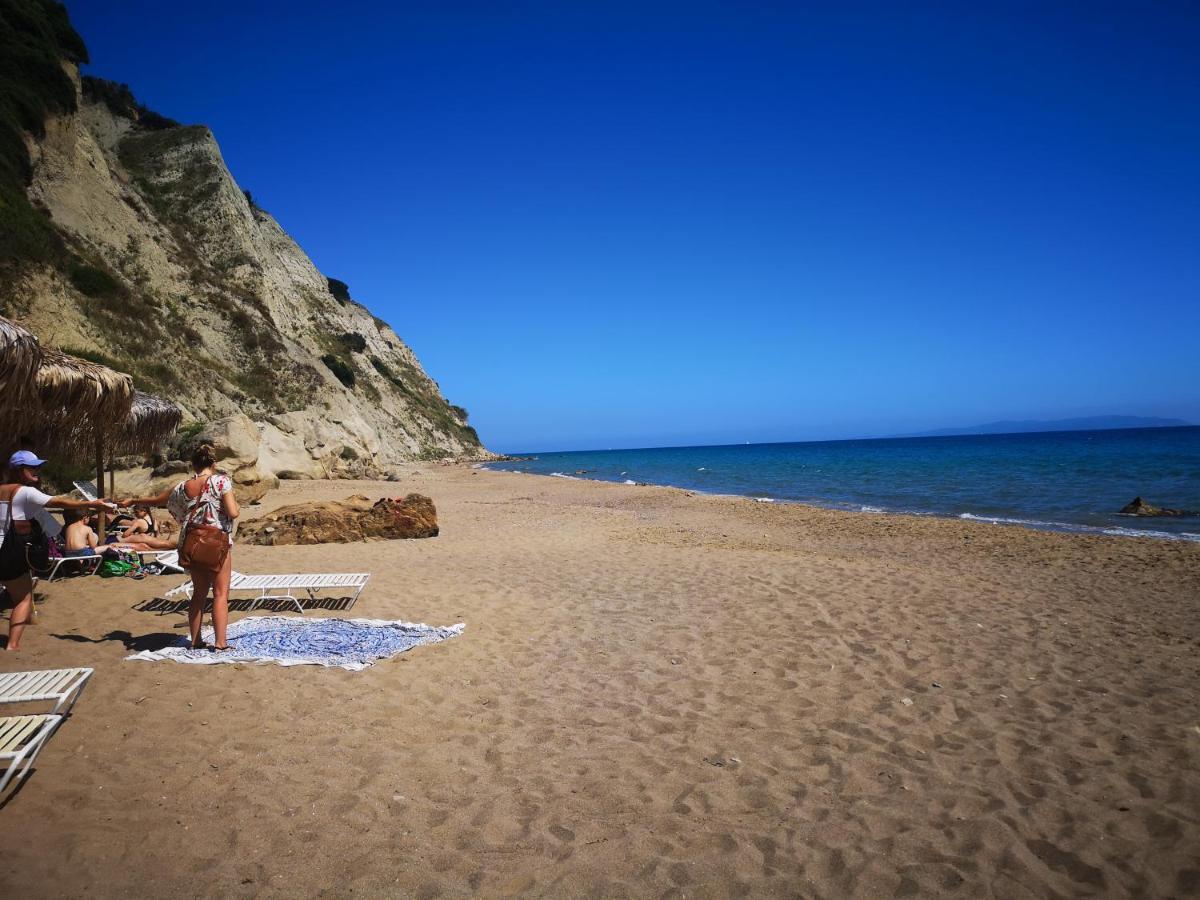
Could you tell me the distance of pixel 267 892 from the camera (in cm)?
269

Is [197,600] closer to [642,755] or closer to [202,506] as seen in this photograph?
[202,506]

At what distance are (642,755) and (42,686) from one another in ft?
12.2

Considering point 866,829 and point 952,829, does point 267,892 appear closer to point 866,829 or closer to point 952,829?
point 866,829

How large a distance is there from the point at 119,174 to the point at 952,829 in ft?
160

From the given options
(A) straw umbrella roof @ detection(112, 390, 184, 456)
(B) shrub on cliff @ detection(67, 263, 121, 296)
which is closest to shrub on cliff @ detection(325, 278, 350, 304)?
(B) shrub on cliff @ detection(67, 263, 121, 296)

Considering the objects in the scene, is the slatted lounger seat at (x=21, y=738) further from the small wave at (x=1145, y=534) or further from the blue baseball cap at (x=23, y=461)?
the small wave at (x=1145, y=534)

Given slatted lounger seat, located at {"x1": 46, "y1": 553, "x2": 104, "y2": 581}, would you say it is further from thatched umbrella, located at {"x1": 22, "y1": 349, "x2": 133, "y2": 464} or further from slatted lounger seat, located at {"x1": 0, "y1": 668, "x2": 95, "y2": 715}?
slatted lounger seat, located at {"x1": 0, "y1": 668, "x2": 95, "y2": 715}

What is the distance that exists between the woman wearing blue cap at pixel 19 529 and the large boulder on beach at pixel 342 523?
6.08 m

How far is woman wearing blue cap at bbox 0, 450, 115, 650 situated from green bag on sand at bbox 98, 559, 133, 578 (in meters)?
3.21

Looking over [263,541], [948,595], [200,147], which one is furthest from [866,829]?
[200,147]

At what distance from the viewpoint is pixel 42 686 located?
12.4ft

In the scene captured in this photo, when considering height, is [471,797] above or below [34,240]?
below

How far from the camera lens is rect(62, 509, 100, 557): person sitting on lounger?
8180 millimetres

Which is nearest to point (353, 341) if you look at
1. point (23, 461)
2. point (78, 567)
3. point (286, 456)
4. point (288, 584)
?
point (286, 456)
